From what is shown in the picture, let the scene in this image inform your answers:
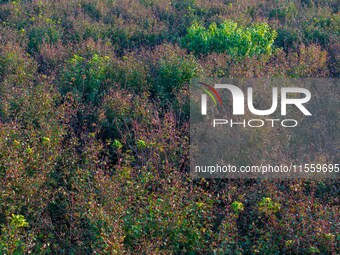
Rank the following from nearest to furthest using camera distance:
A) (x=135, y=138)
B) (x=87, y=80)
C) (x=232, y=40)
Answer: (x=135, y=138) < (x=87, y=80) < (x=232, y=40)

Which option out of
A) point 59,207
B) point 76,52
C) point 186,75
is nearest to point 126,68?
point 186,75

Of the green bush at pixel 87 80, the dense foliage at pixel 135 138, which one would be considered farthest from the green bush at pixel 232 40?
the green bush at pixel 87 80

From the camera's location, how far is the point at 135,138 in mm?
6387

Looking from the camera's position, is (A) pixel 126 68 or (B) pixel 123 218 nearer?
(B) pixel 123 218

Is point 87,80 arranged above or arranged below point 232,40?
below

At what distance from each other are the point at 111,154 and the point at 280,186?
213cm

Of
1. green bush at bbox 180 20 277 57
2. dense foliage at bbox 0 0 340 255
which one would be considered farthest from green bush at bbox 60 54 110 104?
green bush at bbox 180 20 277 57

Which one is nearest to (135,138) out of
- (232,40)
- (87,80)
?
(87,80)

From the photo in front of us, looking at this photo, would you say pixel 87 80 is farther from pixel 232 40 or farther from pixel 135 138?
pixel 232 40

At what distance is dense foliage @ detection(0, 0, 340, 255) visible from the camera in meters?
4.79

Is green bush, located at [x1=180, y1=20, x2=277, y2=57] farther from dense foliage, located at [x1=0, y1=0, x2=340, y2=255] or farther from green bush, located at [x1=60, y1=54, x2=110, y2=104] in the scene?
green bush, located at [x1=60, y1=54, x2=110, y2=104]

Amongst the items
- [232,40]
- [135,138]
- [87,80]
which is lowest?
[135,138]

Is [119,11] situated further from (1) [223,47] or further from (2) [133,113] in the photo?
(2) [133,113]

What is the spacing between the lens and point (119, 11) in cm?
1191
